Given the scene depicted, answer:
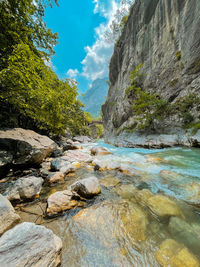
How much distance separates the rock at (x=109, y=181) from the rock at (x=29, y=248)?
81.8 inches

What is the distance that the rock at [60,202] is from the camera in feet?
6.78

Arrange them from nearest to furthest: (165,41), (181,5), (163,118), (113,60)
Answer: (163,118) < (181,5) < (165,41) < (113,60)

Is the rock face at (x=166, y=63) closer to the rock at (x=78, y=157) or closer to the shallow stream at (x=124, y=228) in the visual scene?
the rock at (x=78, y=157)

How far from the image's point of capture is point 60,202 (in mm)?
2195

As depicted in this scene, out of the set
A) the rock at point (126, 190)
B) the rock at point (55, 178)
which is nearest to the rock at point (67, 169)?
the rock at point (55, 178)

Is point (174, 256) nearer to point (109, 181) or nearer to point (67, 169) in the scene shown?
point (109, 181)

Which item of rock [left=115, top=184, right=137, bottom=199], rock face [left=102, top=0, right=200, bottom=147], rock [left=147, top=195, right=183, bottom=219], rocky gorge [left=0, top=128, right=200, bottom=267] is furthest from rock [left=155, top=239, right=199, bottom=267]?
rock face [left=102, top=0, right=200, bottom=147]

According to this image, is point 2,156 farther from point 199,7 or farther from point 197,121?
point 199,7

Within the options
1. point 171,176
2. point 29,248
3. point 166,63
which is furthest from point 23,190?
point 166,63

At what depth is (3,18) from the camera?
3256mm

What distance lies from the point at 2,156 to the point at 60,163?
2012 mm

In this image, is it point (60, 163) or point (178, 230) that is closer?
point (178, 230)

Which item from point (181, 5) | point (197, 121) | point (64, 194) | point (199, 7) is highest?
point (181, 5)

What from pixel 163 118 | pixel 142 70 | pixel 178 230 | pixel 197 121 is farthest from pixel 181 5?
pixel 178 230
